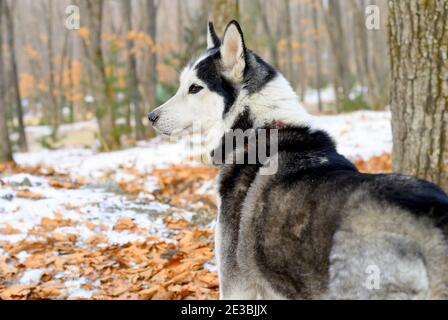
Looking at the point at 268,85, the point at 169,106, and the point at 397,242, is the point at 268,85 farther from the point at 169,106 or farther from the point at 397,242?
the point at 397,242

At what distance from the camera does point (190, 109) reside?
13.2 ft

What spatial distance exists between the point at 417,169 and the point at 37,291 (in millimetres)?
3963

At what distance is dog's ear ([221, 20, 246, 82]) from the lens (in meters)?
3.67

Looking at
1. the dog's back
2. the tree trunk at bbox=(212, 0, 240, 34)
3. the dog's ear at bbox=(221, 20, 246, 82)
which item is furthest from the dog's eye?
the tree trunk at bbox=(212, 0, 240, 34)

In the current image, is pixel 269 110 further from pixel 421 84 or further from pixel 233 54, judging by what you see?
pixel 421 84

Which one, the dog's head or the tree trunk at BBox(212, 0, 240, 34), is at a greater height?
the tree trunk at BBox(212, 0, 240, 34)

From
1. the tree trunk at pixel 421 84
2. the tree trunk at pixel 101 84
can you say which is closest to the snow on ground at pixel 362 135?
the tree trunk at pixel 421 84

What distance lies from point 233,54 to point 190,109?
0.59 meters

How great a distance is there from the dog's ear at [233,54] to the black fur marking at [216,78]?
0.07 m

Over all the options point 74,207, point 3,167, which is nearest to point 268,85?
point 74,207

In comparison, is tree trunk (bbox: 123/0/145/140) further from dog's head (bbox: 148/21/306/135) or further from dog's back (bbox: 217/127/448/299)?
dog's back (bbox: 217/127/448/299)

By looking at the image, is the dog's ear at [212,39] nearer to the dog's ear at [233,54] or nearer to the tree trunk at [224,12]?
the dog's ear at [233,54]

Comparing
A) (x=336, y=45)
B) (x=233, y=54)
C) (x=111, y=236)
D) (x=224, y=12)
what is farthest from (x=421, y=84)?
(x=336, y=45)

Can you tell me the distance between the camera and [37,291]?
179 inches
